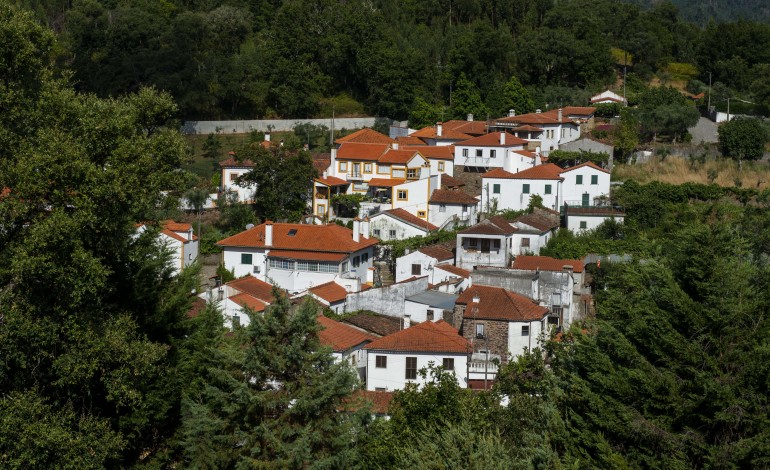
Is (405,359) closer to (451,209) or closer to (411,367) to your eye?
(411,367)

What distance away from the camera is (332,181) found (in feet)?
126

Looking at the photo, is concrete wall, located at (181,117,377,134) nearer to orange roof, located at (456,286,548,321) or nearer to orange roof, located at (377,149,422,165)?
orange roof, located at (377,149,422,165)

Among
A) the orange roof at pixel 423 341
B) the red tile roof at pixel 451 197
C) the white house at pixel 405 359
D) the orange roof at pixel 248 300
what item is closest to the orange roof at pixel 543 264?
the red tile roof at pixel 451 197

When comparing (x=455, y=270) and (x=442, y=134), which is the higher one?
(x=442, y=134)

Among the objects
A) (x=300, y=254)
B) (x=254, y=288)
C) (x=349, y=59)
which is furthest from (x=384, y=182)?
(x=349, y=59)

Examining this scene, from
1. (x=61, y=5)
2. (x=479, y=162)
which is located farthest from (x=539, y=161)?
(x=61, y=5)

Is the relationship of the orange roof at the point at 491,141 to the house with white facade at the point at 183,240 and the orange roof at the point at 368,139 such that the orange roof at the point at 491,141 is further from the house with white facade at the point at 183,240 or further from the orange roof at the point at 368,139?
the house with white facade at the point at 183,240

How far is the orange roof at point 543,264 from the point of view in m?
31.3

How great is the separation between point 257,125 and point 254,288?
26.2m

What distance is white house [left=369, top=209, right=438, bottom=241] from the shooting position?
36.1 meters

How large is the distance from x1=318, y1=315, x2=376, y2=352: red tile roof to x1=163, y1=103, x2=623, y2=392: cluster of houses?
0.20 ft

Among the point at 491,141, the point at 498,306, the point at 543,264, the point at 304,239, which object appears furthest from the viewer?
the point at 491,141

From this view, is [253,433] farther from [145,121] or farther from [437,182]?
[437,182]

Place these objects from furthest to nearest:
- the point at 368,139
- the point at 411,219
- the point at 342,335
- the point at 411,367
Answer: the point at 368,139 < the point at 411,219 < the point at 342,335 < the point at 411,367
